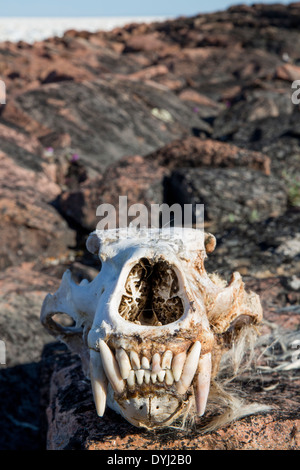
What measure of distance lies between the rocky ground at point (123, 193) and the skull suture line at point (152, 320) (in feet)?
0.77

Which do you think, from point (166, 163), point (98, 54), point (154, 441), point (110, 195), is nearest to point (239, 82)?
point (98, 54)

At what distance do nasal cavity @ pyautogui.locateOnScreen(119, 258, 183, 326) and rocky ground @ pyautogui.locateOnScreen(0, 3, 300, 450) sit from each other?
44 centimetres

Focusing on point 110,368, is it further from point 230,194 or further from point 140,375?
point 230,194

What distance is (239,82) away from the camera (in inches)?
711

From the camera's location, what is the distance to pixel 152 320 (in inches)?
80.0

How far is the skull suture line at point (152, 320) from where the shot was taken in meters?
1.65

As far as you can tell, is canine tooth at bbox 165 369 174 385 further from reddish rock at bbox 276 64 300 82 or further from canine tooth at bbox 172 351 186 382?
reddish rock at bbox 276 64 300 82

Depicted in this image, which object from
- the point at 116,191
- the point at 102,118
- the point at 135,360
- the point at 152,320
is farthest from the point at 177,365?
the point at 102,118

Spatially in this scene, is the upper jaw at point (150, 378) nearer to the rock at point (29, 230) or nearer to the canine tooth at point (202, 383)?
the canine tooth at point (202, 383)

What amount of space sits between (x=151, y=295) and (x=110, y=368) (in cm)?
44

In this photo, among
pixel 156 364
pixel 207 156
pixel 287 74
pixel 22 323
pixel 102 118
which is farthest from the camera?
pixel 287 74

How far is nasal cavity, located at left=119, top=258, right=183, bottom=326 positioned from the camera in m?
1.92

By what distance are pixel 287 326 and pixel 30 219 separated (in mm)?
3605

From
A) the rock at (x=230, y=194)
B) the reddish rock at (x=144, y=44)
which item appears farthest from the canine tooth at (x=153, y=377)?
the reddish rock at (x=144, y=44)
